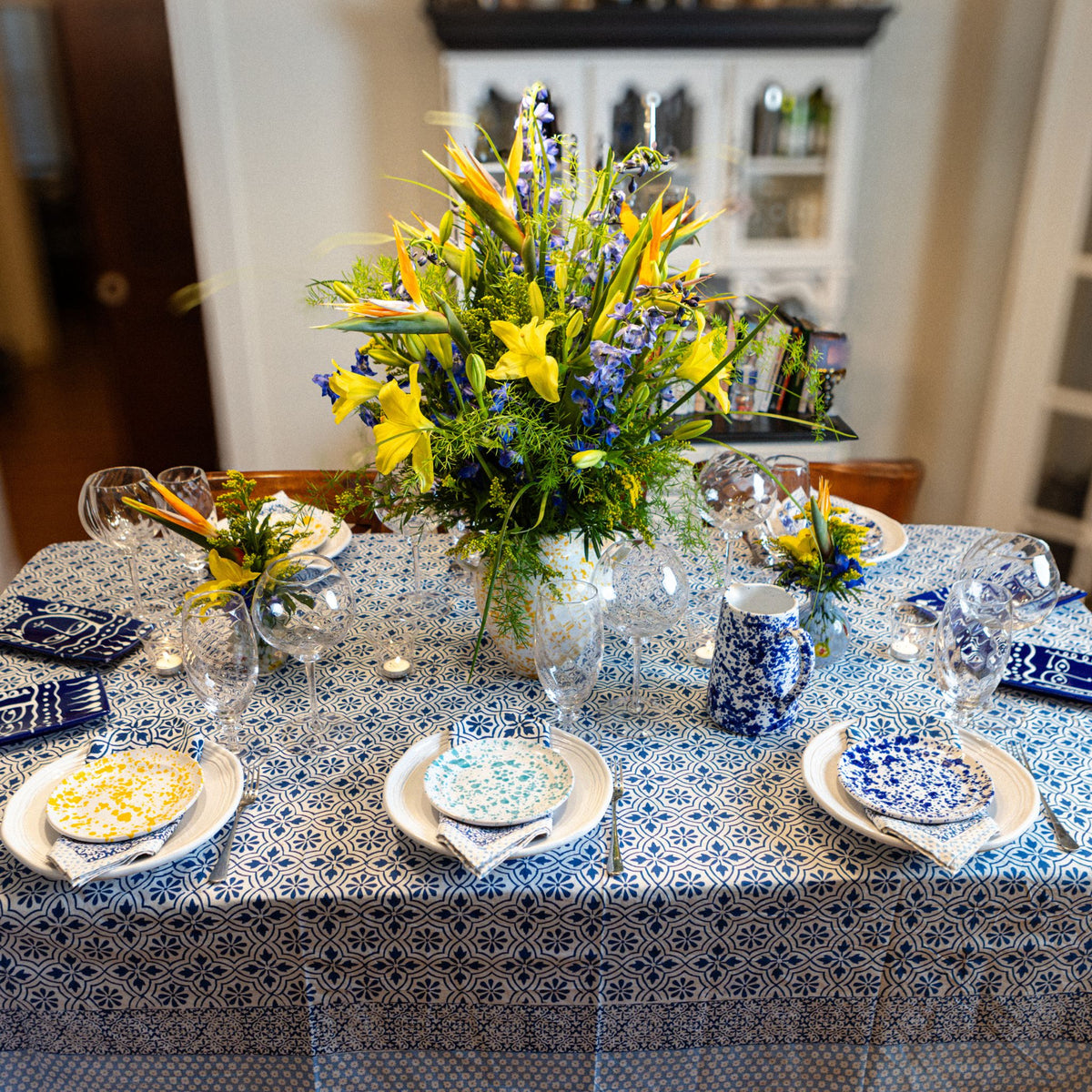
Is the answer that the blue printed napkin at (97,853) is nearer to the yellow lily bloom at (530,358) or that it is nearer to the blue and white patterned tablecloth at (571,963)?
the blue and white patterned tablecloth at (571,963)

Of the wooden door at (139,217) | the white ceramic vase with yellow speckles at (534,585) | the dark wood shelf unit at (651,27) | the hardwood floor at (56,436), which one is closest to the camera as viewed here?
the white ceramic vase with yellow speckles at (534,585)

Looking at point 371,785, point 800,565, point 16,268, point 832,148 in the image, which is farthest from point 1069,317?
point 16,268

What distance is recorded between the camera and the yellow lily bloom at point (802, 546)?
1.33 m

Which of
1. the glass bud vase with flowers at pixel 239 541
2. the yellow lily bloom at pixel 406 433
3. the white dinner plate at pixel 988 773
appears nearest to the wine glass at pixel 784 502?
the white dinner plate at pixel 988 773

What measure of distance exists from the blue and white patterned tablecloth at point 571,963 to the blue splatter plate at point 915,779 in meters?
0.05

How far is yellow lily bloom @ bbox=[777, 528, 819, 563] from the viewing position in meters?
1.33

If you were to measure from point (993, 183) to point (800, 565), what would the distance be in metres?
2.25

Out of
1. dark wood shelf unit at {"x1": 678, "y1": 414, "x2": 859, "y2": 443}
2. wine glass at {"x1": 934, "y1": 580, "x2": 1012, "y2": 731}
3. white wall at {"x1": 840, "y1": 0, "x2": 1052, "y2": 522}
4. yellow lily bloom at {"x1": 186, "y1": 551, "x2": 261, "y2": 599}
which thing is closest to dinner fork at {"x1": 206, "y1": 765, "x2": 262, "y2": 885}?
yellow lily bloom at {"x1": 186, "y1": 551, "x2": 261, "y2": 599}

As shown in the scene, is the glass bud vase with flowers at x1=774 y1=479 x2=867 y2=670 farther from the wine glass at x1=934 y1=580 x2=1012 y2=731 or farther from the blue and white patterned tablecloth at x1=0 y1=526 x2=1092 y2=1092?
the blue and white patterned tablecloth at x1=0 y1=526 x2=1092 y2=1092

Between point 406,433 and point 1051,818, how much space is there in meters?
0.83

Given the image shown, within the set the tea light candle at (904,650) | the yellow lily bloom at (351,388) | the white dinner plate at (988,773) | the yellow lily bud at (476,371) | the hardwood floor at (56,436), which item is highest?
the yellow lily bud at (476,371)

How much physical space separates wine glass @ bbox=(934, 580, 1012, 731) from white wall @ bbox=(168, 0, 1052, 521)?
2121mm

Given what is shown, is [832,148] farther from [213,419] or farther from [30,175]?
[30,175]

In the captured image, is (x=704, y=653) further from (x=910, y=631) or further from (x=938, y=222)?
(x=938, y=222)
